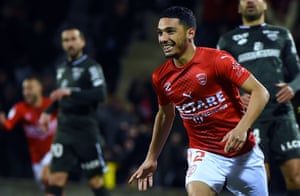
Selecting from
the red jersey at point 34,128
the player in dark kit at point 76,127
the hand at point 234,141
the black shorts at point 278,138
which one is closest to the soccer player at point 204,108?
the hand at point 234,141

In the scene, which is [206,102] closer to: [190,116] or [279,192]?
[190,116]

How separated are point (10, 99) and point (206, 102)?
7265 mm

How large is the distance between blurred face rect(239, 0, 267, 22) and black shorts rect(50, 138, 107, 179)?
243cm

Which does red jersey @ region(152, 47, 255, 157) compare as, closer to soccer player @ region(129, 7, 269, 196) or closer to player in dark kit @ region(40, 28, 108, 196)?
soccer player @ region(129, 7, 269, 196)

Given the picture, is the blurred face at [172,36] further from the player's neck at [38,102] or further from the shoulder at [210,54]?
the player's neck at [38,102]

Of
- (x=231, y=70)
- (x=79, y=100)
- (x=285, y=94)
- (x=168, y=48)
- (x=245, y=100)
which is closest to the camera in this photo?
(x=231, y=70)

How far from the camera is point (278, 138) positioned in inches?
271

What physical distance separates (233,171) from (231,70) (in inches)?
32.1

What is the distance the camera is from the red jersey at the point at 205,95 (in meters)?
5.67

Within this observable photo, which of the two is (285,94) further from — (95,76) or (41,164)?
(41,164)

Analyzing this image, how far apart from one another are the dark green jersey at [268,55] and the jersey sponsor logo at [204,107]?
49.3 inches

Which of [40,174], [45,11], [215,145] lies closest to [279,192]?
[40,174]

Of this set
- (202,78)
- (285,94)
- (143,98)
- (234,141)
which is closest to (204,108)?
(202,78)

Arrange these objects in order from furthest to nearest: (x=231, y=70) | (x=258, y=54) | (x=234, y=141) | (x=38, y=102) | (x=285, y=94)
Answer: (x=38, y=102) < (x=258, y=54) < (x=285, y=94) < (x=231, y=70) < (x=234, y=141)
